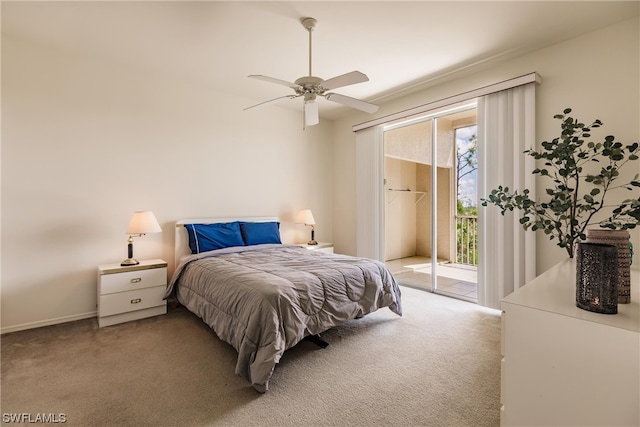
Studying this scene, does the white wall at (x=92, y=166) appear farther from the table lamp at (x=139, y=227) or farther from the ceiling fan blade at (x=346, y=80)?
the ceiling fan blade at (x=346, y=80)

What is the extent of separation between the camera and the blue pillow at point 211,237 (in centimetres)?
353

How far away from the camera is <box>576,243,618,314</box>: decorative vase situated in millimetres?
912

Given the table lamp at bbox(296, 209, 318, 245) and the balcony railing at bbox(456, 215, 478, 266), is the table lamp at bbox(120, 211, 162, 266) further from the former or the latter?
the balcony railing at bbox(456, 215, 478, 266)

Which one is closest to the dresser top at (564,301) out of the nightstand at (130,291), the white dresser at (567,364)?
the white dresser at (567,364)

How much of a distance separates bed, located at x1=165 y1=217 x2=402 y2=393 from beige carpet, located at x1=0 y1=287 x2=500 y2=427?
21 centimetres

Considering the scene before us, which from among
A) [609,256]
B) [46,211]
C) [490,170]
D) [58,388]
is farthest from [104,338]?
[490,170]

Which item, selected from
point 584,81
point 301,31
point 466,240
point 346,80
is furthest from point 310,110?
point 466,240

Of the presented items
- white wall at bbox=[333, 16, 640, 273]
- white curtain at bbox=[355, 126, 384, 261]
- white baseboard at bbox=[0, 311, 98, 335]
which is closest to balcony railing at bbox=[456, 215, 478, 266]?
white curtain at bbox=[355, 126, 384, 261]

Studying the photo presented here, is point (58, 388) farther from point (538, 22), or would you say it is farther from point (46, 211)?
point (538, 22)

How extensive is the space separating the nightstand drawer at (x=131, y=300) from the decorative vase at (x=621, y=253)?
11.6 ft

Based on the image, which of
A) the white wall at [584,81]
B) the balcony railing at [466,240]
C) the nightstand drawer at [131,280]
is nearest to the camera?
the white wall at [584,81]

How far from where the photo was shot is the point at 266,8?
7.82 feet

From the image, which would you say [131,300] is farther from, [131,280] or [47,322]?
[47,322]

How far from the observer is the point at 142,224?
3084 mm
